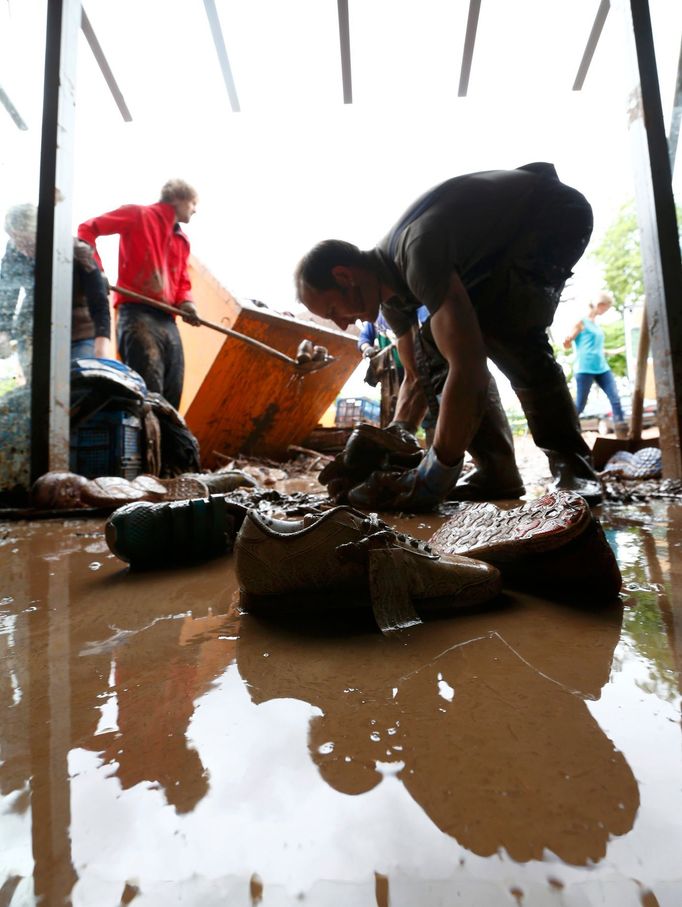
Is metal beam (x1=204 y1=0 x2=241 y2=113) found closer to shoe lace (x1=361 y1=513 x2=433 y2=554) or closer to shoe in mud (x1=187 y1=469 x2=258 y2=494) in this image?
shoe in mud (x1=187 y1=469 x2=258 y2=494)

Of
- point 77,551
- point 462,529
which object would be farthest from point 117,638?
point 77,551

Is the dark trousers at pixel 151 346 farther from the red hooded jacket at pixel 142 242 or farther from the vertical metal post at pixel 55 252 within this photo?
the vertical metal post at pixel 55 252

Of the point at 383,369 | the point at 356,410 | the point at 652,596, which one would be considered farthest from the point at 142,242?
the point at 356,410

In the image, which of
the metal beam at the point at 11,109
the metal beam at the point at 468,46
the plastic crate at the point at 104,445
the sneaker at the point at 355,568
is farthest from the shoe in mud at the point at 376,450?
the metal beam at the point at 468,46

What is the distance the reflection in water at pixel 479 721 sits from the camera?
34cm

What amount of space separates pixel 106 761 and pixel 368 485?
1659mm

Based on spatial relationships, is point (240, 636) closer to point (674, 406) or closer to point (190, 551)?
point (190, 551)

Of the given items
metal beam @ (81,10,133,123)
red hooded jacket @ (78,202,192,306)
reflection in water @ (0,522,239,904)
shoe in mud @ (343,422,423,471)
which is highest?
metal beam @ (81,10,133,123)

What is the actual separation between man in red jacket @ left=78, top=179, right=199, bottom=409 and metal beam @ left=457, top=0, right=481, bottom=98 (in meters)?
2.31

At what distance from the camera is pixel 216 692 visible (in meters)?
0.55

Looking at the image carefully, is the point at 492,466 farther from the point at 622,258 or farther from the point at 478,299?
the point at 622,258

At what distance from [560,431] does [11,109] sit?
337cm

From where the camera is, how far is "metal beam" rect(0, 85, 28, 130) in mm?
2625

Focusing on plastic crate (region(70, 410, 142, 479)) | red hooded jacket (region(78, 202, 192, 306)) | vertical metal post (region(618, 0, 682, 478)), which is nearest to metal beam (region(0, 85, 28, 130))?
red hooded jacket (region(78, 202, 192, 306))
